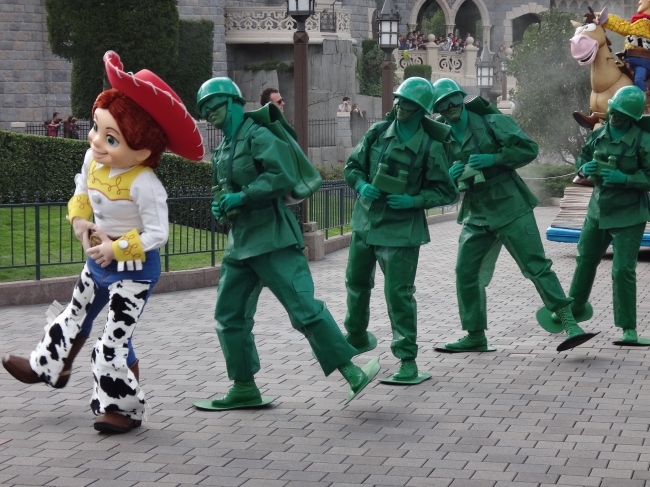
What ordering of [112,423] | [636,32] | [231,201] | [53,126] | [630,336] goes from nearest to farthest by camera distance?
[112,423]
[231,201]
[630,336]
[636,32]
[53,126]

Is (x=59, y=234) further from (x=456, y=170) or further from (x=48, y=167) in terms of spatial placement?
(x=456, y=170)

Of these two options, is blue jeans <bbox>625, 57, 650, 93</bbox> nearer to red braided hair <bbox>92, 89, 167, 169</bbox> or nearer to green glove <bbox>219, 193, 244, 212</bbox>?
green glove <bbox>219, 193, 244, 212</bbox>

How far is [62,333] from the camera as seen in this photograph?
6.36 metres

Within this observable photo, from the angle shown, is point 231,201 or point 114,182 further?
point 231,201

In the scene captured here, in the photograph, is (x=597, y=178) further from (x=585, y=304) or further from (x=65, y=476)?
(x=65, y=476)

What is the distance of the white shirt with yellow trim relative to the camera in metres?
6.05

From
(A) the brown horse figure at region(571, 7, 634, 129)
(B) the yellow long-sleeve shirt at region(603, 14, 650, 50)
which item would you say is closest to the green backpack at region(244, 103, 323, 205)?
(A) the brown horse figure at region(571, 7, 634, 129)

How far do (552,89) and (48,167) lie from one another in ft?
52.6

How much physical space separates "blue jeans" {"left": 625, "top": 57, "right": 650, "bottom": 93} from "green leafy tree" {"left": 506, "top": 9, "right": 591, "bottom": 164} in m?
13.5

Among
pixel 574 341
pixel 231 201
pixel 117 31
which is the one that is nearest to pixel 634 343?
pixel 574 341

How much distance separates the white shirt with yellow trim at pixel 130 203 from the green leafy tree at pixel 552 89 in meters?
23.7

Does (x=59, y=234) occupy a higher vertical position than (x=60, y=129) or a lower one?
lower

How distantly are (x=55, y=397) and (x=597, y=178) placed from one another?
13.6 feet

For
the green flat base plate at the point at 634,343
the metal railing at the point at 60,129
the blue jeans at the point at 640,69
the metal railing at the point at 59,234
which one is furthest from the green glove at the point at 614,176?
the metal railing at the point at 60,129
